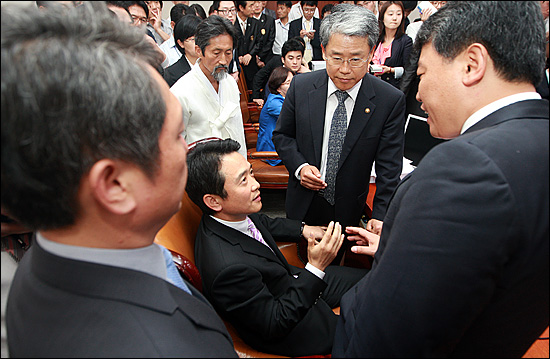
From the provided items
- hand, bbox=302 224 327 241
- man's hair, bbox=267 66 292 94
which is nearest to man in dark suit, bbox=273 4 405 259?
hand, bbox=302 224 327 241

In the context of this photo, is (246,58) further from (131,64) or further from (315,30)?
(131,64)

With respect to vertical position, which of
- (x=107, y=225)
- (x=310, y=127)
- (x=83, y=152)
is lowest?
(x=310, y=127)

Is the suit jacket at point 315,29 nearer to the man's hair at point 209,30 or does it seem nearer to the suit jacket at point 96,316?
the man's hair at point 209,30

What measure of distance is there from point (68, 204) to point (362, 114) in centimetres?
157

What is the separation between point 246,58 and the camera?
5301mm

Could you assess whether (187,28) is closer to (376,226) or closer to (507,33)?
(376,226)

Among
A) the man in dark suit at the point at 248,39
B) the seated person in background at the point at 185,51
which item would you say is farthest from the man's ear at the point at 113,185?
the man in dark suit at the point at 248,39

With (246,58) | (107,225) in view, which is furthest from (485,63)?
(246,58)

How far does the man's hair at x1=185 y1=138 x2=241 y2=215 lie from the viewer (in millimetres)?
1406

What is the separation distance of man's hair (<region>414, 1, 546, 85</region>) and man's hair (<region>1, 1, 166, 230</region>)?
75 cm

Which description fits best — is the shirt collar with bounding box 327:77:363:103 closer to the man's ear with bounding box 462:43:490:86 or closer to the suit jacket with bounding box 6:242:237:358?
the man's ear with bounding box 462:43:490:86

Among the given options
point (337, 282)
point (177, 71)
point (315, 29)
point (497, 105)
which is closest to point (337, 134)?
point (337, 282)

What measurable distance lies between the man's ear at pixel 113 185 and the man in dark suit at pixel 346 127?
1.30 metres

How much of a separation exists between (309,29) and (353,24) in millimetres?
4225
